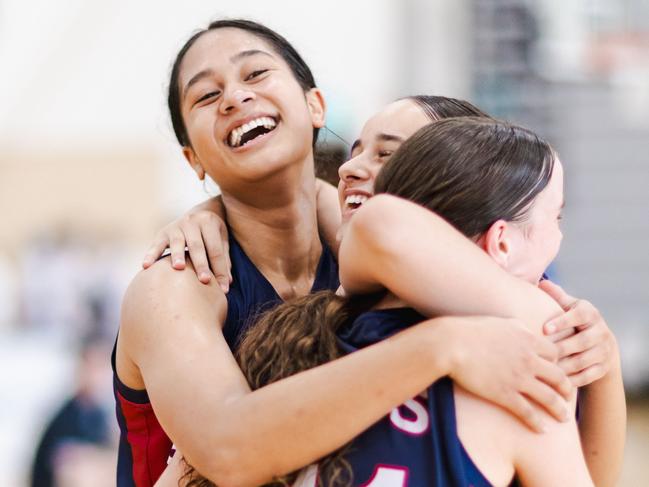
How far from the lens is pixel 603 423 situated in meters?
1.98

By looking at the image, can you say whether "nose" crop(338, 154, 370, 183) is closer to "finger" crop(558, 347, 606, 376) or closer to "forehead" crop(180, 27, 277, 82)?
"forehead" crop(180, 27, 277, 82)

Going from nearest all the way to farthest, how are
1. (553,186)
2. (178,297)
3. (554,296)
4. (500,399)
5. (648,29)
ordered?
(500,399) < (553,186) < (554,296) < (178,297) < (648,29)

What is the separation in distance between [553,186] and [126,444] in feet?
3.77

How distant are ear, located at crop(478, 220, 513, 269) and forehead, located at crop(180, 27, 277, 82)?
90 cm

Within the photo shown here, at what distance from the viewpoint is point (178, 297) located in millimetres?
2055

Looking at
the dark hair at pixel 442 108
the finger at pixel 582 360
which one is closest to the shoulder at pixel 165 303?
the dark hair at pixel 442 108

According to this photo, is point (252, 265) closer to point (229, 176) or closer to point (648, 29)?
point (229, 176)

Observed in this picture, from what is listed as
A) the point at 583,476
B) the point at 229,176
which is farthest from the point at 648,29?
the point at 583,476

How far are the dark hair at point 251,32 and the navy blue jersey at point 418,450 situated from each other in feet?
3.54

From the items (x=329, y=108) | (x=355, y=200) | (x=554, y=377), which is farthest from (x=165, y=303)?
(x=329, y=108)

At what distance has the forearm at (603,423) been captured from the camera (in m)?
1.97

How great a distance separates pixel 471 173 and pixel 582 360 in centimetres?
37

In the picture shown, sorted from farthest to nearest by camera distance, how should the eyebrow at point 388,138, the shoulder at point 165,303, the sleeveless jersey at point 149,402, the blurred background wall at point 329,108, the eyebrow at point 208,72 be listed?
the blurred background wall at point 329,108, the eyebrow at point 208,72, the sleeveless jersey at point 149,402, the eyebrow at point 388,138, the shoulder at point 165,303

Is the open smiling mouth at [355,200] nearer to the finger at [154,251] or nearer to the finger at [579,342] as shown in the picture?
the finger at [154,251]
